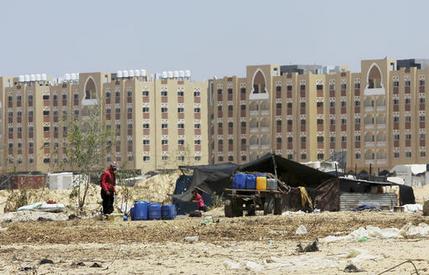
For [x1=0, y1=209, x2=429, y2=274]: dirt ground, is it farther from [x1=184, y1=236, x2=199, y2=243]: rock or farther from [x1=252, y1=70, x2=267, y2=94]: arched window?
[x1=252, y1=70, x2=267, y2=94]: arched window

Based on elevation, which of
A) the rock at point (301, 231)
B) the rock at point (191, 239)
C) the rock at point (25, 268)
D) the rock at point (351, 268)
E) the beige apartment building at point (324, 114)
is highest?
the beige apartment building at point (324, 114)

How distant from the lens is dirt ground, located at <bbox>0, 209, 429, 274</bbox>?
16188 millimetres

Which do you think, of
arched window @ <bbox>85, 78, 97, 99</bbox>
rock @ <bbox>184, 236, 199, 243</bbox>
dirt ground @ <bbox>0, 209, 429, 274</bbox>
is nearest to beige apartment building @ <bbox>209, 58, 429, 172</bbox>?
arched window @ <bbox>85, 78, 97, 99</bbox>

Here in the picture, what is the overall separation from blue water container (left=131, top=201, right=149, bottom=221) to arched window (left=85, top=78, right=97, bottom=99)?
129107 mm

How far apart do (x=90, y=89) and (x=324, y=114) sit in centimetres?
3328

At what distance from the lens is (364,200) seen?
121ft

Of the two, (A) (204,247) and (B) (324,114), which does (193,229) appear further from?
(B) (324,114)

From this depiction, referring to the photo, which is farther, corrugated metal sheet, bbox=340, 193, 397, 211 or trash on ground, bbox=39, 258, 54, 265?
corrugated metal sheet, bbox=340, 193, 397, 211

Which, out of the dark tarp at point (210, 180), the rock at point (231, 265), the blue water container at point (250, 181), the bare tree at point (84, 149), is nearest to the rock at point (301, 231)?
the rock at point (231, 265)

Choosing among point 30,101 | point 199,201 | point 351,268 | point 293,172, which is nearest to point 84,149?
point 199,201

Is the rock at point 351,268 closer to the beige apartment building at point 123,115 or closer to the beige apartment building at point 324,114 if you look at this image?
the beige apartment building at point 324,114

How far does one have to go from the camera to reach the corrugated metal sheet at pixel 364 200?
36500 mm

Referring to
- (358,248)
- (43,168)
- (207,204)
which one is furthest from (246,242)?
(43,168)

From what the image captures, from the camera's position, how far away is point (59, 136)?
159625 mm
